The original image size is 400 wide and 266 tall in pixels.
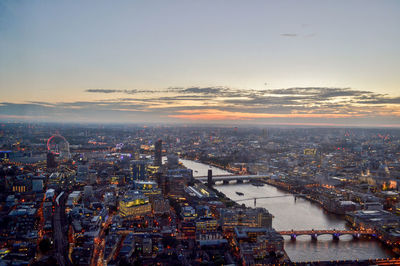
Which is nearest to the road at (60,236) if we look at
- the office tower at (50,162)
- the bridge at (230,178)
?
the office tower at (50,162)

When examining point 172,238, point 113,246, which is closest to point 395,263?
point 172,238

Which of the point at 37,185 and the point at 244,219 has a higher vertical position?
the point at 37,185

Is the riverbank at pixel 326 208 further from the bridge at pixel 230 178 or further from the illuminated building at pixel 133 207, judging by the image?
the illuminated building at pixel 133 207

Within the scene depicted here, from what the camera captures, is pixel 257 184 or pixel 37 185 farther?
pixel 257 184

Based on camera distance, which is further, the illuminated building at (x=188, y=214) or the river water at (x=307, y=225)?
the illuminated building at (x=188, y=214)

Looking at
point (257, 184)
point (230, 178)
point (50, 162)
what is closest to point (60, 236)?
point (50, 162)

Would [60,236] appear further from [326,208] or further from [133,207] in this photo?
[326,208]
